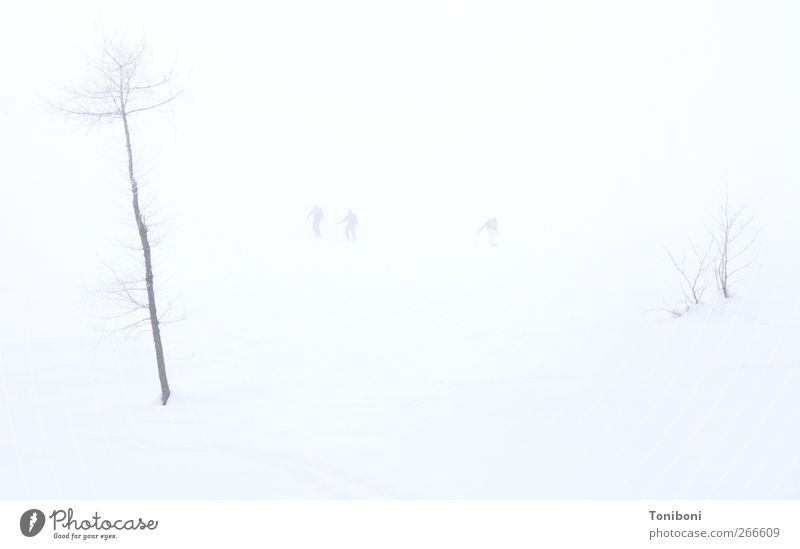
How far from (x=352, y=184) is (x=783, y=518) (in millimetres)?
35803

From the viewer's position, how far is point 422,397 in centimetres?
1130

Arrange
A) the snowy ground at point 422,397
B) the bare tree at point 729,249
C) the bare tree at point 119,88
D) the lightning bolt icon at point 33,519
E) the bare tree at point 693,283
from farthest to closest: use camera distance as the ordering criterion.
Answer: the bare tree at point 693,283, the bare tree at point 729,249, the bare tree at point 119,88, the snowy ground at point 422,397, the lightning bolt icon at point 33,519

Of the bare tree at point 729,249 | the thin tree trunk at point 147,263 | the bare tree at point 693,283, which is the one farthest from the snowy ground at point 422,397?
the bare tree at point 729,249

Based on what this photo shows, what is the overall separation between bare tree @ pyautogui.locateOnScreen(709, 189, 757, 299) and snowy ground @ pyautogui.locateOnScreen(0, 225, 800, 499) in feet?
2.93

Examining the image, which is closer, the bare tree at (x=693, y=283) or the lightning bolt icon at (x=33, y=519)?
the lightning bolt icon at (x=33, y=519)

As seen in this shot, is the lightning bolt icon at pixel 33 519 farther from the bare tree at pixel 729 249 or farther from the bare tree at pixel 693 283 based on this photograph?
the bare tree at pixel 729 249

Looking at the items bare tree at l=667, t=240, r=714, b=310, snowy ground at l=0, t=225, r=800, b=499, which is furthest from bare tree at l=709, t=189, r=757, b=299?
snowy ground at l=0, t=225, r=800, b=499

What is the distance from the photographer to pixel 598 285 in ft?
58.4

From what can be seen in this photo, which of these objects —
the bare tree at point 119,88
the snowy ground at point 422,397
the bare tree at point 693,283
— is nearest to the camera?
the snowy ground at point 422,397

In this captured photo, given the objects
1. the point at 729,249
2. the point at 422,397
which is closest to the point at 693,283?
the point at 729,249

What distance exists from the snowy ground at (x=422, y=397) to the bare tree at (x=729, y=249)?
89 cm

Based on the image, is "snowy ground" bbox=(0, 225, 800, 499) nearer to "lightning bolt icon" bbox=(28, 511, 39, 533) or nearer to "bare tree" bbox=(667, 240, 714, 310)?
"bare tree" bbox=(667, 240, 714, 310)

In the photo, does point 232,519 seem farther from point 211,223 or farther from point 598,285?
point 211,223

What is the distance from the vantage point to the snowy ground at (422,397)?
7.82 m
